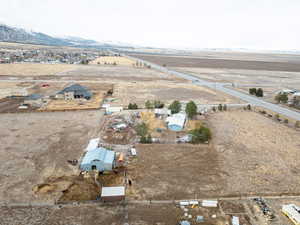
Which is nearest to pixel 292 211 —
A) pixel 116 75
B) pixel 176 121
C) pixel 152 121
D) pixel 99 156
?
Result: pixel 99 156

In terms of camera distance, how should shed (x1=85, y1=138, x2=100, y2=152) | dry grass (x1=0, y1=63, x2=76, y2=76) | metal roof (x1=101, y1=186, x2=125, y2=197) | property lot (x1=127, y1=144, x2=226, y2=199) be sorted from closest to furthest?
metal roof (x1=101, y1=186, x2=125, y2=197) < property lot (x1=127, y1=144, x2=226, y2=199) < shed (x1=85, y1=138, x2=100, y2=152) < dry grass (x1=0, y1=63, x2=76, y2=76)

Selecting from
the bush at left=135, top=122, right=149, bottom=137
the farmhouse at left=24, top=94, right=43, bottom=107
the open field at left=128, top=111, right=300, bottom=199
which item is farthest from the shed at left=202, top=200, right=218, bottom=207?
the farmhouse at left=24, top=94, right=43, bottom=107

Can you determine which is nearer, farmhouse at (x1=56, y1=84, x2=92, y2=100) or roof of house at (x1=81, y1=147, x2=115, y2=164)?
roof of house at (x1=81, y1=147, x2=115, y2=164)

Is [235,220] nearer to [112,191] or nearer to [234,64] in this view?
[112,191]

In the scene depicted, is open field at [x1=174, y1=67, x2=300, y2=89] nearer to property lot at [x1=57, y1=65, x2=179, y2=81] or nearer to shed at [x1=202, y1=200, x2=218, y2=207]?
property lot at [x1=57, y1=65, x2=179, y2=81]

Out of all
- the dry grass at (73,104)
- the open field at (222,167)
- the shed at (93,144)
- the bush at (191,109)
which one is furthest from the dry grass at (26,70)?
the open field at (222,167)

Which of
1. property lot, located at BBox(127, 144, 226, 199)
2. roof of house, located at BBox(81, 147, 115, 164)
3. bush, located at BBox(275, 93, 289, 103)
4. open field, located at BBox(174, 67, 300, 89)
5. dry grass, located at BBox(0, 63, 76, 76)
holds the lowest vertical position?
property lot, located at BBox(127, 144, 226, 199)
